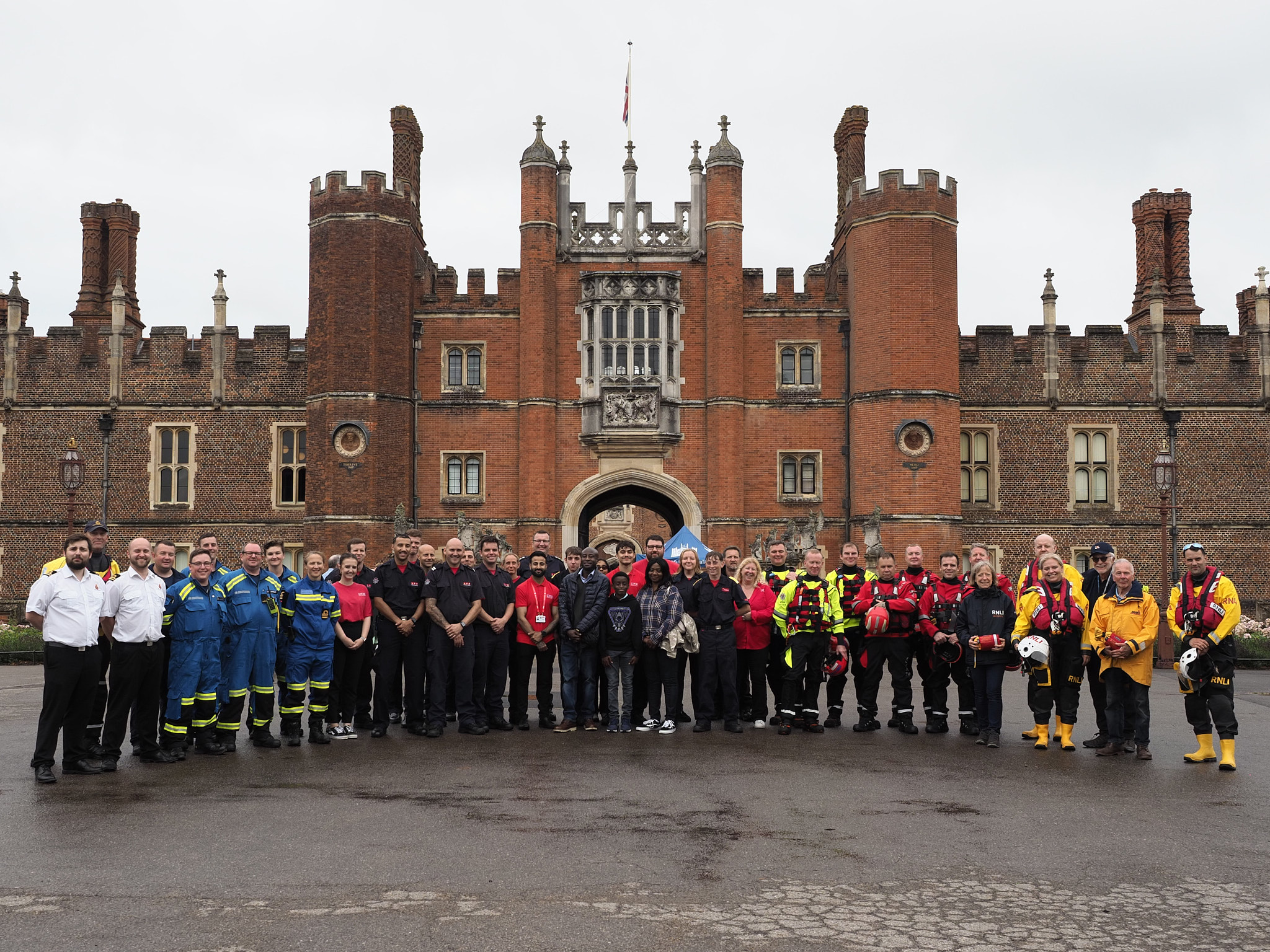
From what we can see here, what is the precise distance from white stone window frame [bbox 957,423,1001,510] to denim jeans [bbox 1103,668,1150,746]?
61.7 ft

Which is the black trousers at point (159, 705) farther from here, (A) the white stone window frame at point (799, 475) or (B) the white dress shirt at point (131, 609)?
(A) the white stone window frame at point (799, 475)

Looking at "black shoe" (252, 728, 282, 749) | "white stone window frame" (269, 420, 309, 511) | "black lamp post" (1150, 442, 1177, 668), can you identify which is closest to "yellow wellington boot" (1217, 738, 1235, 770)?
"black shoe" (252, 728, 282, 749)

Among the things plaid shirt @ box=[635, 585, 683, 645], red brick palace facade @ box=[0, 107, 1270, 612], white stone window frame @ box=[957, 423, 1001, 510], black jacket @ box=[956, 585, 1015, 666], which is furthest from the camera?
white stone window frame @ box=[957, 423, 1001, 510]

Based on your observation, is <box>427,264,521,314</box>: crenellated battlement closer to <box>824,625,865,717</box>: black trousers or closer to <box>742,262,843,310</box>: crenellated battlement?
<box>742,262,843,310</box>: crenellated battlement

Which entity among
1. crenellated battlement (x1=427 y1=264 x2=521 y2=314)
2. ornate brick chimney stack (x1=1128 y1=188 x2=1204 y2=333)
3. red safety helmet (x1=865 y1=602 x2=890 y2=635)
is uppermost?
ornate brick chimney stack (x1=1128 y1=188 x2=1204 y2=333)

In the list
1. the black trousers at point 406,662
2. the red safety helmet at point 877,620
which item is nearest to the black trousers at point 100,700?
the black trousers at point 406,662

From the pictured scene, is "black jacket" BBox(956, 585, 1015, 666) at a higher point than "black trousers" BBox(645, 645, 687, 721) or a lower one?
higher

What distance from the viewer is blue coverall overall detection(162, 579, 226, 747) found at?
9734 millimetres

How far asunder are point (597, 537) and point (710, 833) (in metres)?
51.5

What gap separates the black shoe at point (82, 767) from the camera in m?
9.03

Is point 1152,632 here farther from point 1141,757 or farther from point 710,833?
point 710,833

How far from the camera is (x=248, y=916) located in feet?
17.6

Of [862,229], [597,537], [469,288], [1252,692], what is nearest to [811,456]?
[862,229]

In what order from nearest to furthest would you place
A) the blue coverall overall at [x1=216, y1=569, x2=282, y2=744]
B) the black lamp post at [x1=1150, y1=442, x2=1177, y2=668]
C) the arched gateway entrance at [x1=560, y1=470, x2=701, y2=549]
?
the blue coverall overall at [x1=216, y1=569, x2=282, y2=744]
the black lamp post at [x1=1150, y1=442, x2=1177, y2=668]
the arched gateway entrance at [x1=560, y1=470, x2=701, y2=549]
